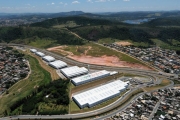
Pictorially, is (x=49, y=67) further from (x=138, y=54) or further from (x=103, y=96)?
(x=138, y=54)

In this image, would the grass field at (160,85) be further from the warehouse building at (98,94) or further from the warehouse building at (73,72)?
the warehouse building at (73,72)

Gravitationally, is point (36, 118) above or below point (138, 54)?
below

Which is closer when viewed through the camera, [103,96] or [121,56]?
[103,96]

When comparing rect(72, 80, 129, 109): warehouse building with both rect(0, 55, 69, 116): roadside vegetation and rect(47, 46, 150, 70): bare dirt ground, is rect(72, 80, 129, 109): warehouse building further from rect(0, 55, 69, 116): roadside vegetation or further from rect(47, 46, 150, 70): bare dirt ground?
rect(47, 46, 150, 70): bare dirt ground

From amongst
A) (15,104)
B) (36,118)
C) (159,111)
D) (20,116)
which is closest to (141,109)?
(159,111)

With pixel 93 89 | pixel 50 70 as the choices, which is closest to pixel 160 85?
pixel 93 89

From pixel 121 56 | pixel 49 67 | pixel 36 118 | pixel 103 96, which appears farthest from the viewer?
pixel 121 56

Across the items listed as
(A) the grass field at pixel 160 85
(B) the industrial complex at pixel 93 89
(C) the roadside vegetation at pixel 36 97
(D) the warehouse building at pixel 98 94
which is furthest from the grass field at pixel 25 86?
(A) the grass field at pixel 160 85
